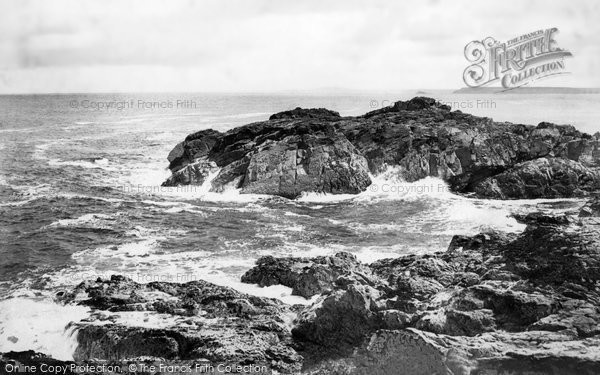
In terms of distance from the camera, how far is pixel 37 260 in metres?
28.5

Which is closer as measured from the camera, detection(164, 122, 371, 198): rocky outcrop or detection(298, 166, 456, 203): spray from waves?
detection(298, 166, 456, 203): spray from waves

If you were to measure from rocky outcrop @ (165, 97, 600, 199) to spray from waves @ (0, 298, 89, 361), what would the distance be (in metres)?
23.8

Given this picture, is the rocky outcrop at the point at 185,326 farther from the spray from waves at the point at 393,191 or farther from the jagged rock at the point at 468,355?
the spray from waves at the point at 393,191

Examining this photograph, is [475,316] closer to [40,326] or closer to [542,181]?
[40,326]

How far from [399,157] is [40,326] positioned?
3422 cm

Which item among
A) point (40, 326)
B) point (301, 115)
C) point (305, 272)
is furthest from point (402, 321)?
point (301, 115)

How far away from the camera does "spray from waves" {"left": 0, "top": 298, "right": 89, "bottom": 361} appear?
60.0 feet

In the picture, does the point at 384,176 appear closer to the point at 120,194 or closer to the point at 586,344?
the point at 120,194

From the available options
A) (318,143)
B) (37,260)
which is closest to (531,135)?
(318,143)

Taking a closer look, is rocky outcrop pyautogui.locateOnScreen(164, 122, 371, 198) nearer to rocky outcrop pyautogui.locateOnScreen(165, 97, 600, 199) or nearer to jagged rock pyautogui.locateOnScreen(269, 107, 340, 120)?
rocky outcrop pyautogui.locateOnScreen(165, 97, 600, 199)

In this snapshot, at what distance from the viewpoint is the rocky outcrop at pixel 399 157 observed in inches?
1689

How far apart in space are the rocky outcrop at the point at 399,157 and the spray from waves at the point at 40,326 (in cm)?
2375

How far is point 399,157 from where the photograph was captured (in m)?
47.2

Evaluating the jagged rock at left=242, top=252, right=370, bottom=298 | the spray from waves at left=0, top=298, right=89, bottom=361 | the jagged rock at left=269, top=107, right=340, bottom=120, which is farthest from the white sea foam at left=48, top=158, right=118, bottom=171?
the jagged rock at left=242, top=252, right=370, bottom=298
